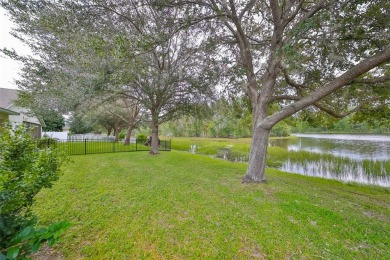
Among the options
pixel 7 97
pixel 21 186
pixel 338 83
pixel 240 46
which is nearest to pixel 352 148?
pixel 338 83

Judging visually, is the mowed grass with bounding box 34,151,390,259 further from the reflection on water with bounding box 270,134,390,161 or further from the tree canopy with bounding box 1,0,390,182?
the reflection on water with bounding box 270,134,390,161

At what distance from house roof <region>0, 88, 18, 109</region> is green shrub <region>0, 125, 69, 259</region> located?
48.9ft

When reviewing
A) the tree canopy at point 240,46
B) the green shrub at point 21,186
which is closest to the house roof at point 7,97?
the tree canopy at point 240,46

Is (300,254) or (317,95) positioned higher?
(317,95)

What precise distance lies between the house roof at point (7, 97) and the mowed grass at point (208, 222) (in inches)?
530

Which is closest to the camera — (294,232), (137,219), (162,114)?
(294,232)

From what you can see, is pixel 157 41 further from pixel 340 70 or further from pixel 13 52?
pixel 13 52

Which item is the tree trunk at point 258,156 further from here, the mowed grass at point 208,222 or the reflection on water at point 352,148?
the reflection on water at point 352,148

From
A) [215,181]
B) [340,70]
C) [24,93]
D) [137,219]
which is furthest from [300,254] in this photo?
[24,93]

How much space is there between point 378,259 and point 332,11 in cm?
501

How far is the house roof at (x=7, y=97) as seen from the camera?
12.2 m

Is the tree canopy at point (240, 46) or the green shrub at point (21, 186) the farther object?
the tree canopy at point (240, 46)

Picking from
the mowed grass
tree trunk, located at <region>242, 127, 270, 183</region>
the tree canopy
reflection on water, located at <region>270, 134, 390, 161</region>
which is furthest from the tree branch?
reflection on water, located at <region>270, 134, 390, 161</region>

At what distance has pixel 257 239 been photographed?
2438 millimetres
